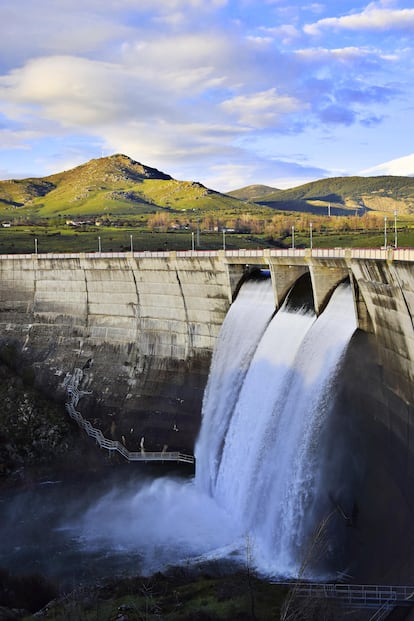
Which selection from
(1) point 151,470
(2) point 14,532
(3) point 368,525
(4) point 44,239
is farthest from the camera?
(4) point 44,239

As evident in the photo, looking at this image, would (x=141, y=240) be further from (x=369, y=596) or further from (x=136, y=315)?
(x=369, y=596)

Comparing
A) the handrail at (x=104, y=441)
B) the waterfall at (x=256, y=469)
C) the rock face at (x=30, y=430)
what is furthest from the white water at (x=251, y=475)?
the rock face at (x=30, y=430)

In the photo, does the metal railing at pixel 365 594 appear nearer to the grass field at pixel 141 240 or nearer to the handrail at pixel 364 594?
the handrail at pixel 364 594

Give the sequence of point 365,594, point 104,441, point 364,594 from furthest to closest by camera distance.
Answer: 1. point 104,441
2. point 365,594
3. point 364,594

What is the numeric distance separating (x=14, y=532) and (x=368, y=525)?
20925 millimetres

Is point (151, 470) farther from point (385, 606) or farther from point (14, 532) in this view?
point (385, 606)

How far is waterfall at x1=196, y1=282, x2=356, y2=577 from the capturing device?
31.4 meters

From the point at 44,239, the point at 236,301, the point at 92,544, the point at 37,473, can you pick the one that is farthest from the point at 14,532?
the point at 44,239

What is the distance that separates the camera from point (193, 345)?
166ft

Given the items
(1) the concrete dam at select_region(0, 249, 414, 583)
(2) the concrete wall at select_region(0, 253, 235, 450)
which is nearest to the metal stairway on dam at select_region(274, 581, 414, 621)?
(1) the concrete dam at select_region(0, 249, 414, 583)

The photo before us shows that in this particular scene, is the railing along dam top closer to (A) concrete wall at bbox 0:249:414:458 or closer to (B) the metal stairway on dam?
(A) concrete wall at bbox 0:249:414:458

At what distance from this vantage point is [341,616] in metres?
23.4

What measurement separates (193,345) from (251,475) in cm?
1622

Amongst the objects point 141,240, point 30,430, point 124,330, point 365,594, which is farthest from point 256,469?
point 141,240
